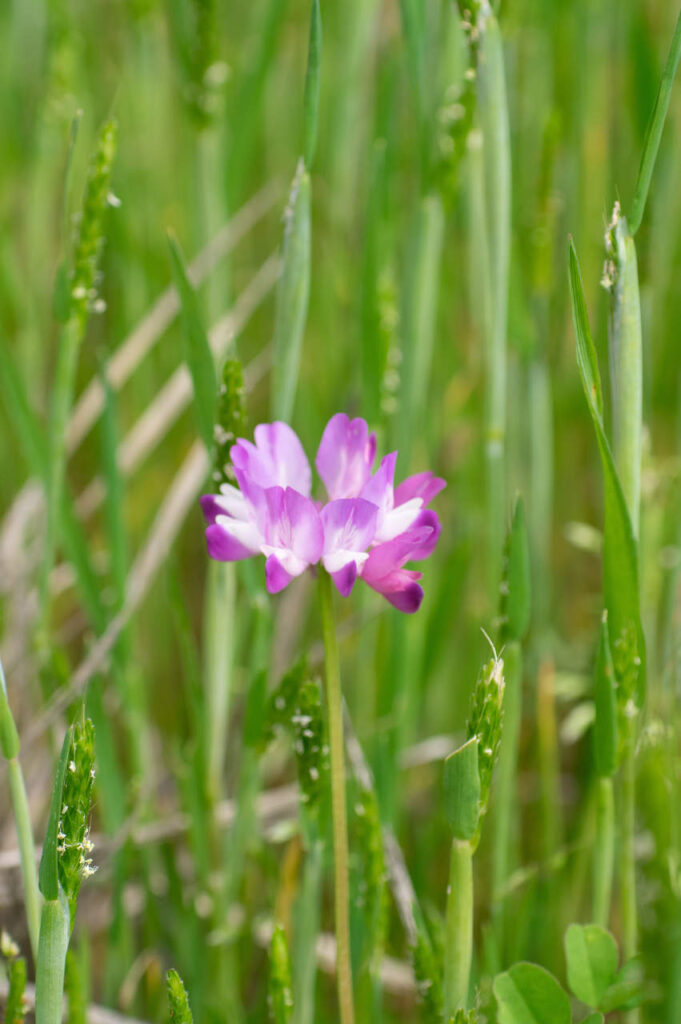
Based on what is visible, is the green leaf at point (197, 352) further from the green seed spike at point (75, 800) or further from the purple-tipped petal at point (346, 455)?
the green seed spike at point (75, 800)

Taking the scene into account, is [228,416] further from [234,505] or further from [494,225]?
[494,225]

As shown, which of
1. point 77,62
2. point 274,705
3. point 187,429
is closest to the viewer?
point 274,705

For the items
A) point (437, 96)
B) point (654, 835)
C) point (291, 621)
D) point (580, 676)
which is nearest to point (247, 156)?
point (437, 96)

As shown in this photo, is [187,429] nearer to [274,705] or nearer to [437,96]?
[437,96]

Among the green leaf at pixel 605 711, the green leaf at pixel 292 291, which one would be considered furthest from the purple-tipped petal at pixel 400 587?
the green leaf at pixel 292 291

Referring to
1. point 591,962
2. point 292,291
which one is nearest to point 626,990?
point 591,962
